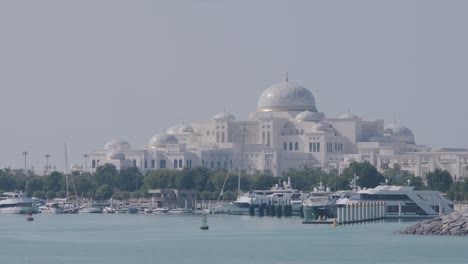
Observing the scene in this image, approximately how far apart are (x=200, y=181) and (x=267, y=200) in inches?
1083

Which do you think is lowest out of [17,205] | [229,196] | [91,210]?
[91,210]

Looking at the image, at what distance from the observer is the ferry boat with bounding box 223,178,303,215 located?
499ft

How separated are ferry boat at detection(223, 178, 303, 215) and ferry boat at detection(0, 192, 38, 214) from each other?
1692 cm

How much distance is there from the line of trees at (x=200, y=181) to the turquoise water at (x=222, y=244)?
3726cm

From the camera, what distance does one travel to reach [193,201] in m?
174

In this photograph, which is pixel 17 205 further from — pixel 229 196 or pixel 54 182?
pixel 54 182

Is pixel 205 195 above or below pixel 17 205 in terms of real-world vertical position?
above

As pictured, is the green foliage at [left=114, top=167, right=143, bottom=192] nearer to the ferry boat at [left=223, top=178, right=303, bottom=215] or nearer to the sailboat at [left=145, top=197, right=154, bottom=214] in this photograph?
the sailboat at [left=145, top=197, right=154, bottom=214]

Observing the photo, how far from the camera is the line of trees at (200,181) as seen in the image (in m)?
168

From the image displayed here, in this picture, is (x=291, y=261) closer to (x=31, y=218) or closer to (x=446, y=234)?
(x=446, y=234)

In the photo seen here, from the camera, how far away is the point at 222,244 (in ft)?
333

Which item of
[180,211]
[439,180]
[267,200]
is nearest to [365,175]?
[439,180]

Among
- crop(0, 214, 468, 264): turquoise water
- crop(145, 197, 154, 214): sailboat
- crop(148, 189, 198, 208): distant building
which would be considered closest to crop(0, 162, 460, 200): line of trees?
crop(148, 189, 198, 208): distant building

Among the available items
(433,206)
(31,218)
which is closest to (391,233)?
(433,206)
